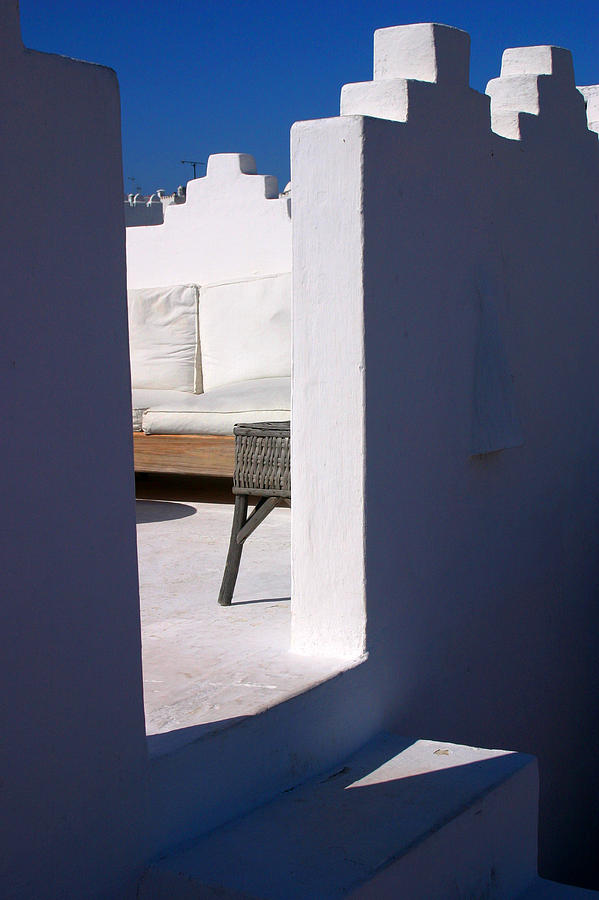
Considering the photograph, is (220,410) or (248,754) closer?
A: (248,754)

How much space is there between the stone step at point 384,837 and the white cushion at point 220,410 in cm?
316

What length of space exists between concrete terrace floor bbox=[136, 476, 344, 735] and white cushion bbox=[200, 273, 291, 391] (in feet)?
3.60

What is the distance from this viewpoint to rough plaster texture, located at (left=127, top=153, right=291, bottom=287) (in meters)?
7.13

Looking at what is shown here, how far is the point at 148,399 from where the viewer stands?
657 centimetres

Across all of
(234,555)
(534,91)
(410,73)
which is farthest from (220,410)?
(410,73)

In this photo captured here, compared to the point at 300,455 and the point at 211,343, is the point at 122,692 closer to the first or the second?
the point at 300,455

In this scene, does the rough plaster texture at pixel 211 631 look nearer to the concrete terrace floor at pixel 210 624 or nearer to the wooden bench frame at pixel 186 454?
the concrete terrace floor at pixel 210 624

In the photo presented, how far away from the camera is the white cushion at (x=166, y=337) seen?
23.8 ft

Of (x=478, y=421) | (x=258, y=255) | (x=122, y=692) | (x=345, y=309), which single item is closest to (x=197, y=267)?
(x=258, y=255)

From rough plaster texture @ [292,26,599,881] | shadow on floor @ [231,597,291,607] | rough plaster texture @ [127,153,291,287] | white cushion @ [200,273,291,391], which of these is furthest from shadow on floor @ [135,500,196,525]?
rough plaster texture @ [292,26,599,881]

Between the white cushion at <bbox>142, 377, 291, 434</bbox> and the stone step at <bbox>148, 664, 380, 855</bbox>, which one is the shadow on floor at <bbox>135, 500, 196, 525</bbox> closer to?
the white cushion at <bbox>142, 377, 291, 434</bbox>

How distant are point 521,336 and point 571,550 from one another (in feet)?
3.75

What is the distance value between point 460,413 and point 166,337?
14.2 feet

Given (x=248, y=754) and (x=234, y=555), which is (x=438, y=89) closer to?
(x=234, y=555)
